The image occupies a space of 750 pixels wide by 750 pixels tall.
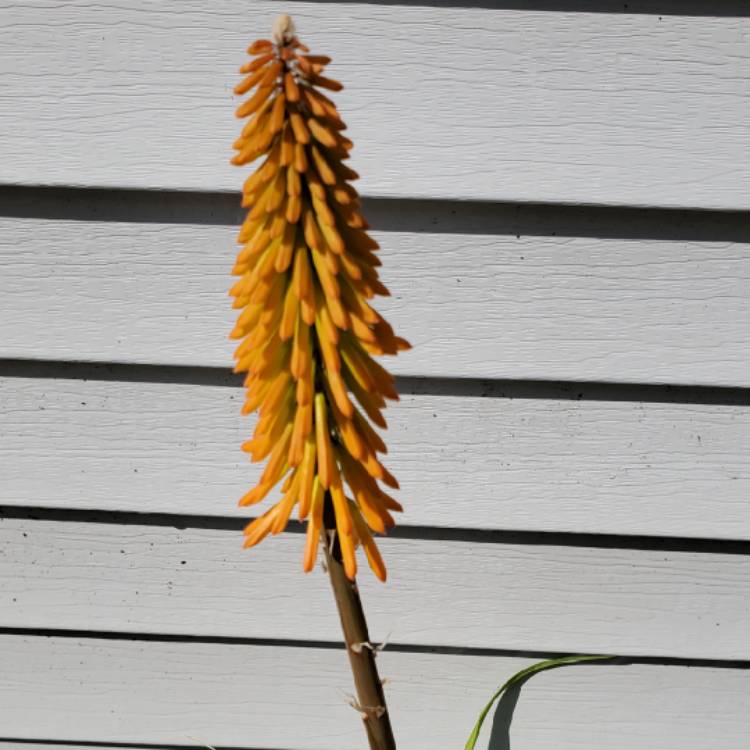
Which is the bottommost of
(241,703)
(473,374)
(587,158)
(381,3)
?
(241,703)

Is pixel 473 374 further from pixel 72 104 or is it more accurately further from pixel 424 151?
pixel 72 104

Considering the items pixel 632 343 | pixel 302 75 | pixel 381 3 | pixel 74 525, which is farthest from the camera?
pixel 74 525

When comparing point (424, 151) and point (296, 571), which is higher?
point (424, 151)

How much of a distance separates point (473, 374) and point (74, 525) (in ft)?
1.94

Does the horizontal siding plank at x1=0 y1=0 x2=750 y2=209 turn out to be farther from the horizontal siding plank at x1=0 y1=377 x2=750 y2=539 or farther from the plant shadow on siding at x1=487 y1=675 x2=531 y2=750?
the plant shadow on siding at x1=487 y1=675 x2=531 y2=750

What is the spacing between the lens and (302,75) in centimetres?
64

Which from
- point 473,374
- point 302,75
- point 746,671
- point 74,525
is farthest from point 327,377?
point 746,671

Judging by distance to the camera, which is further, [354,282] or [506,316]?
[506,316]

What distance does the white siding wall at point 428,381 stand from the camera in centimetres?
100

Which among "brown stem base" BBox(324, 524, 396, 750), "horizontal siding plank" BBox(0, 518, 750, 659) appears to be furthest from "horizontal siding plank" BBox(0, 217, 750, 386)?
"brown stem base" BBox(324, 524, 396, 750)

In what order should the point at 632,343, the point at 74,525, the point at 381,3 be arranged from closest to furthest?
the point at 381,3 → the point at 632,343 → the point at 74,525

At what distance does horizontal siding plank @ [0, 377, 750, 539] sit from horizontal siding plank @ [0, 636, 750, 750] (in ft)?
0.77

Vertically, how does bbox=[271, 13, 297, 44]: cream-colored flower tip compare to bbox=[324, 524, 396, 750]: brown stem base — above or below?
above

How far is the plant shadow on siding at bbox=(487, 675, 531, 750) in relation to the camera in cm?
124
